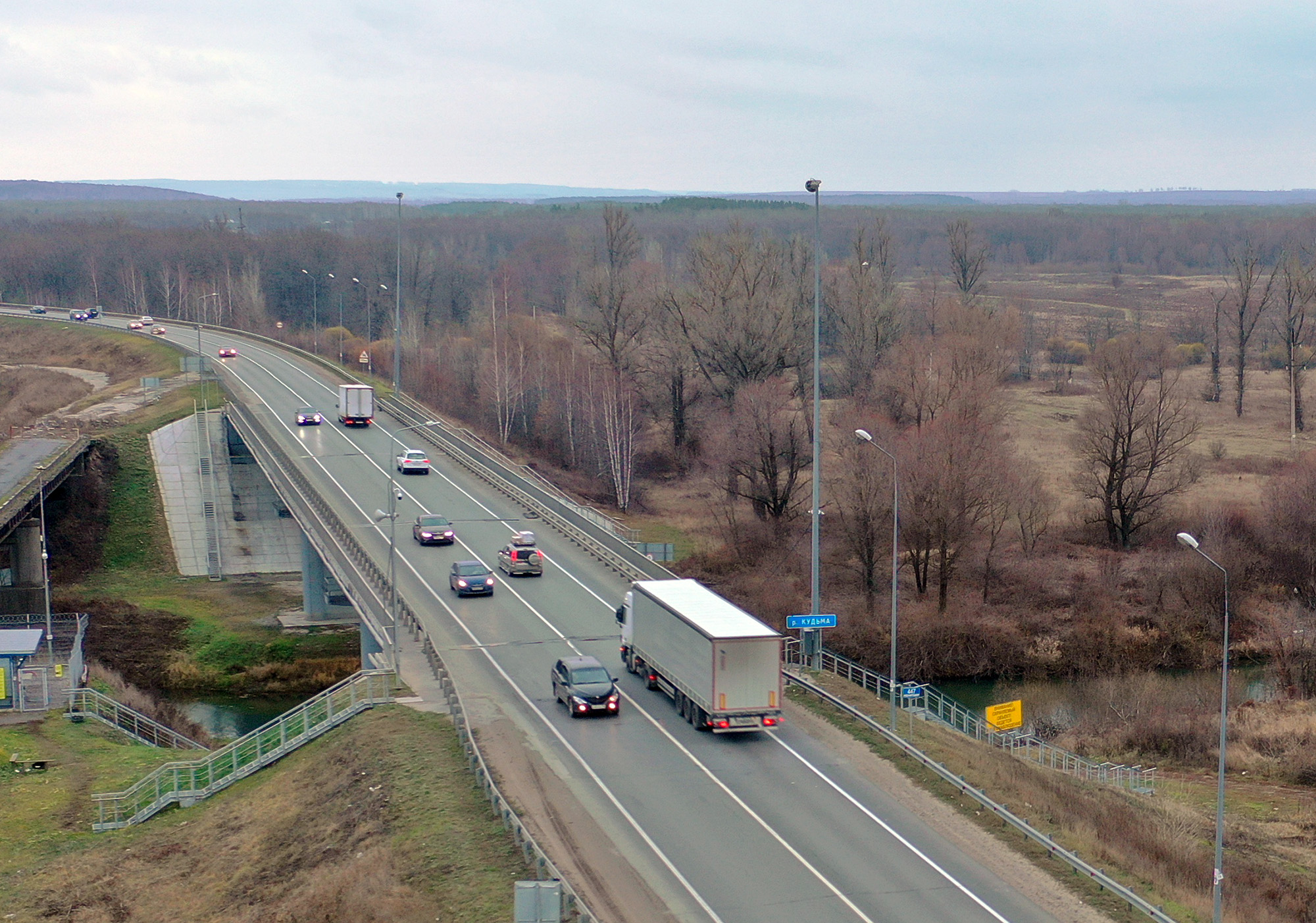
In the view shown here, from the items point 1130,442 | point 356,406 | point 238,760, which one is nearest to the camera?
point 238,760

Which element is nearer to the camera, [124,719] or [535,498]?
[124,719]

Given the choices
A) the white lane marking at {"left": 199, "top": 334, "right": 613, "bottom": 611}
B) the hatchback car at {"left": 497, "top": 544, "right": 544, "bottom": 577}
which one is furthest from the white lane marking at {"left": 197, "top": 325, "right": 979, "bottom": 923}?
the white lane marking at {"left": 199, "top": 334, "right": 613, "bottom": 611}

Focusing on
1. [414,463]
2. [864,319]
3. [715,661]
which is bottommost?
[414,463]

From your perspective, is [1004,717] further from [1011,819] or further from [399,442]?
[399,442]

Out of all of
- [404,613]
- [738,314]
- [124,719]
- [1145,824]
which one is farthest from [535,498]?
[1145,824]

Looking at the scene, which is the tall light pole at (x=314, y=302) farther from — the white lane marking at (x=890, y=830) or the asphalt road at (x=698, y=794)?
the white lane marking at (x=890, y=830)

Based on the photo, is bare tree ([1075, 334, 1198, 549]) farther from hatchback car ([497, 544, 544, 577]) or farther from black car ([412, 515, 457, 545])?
black car ([412, 515, 457, 545])

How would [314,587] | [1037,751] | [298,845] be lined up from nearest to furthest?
[298,845] < [1037,751] < [314,587]

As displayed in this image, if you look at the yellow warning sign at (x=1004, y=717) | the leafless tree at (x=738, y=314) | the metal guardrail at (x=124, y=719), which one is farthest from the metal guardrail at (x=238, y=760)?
the leafless tree at (x=738, y=314)
